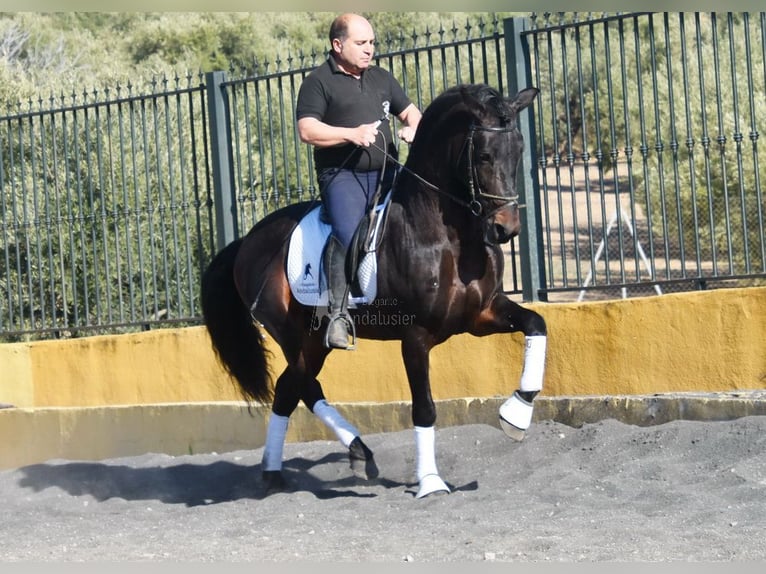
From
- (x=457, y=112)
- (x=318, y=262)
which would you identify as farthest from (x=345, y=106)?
(x=318, y=262)

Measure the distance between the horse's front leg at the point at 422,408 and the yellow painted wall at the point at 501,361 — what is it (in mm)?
1808

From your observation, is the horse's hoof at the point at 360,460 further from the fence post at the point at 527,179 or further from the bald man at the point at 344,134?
the fence post at the point at 527,179

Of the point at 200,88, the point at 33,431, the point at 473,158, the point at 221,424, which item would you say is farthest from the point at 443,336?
the point at 33,431

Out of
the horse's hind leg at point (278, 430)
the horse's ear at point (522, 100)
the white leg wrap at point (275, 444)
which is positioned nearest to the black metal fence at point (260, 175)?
the horse's ear at point (522, 100)

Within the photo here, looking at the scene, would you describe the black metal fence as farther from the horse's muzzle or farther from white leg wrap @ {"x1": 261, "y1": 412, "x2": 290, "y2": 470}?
white leg wrap @ {"x1": 261, "y1": 412, "x2": 290, "y2": 470}

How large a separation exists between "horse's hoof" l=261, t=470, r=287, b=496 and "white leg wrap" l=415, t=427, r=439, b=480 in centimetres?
127

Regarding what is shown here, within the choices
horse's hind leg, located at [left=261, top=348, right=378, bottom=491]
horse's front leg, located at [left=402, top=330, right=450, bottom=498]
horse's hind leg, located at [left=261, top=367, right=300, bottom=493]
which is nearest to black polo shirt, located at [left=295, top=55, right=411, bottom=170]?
horse's front leg, located at [left=402, top=330, right=450, bottom=498]

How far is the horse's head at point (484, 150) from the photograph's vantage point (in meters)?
6.57

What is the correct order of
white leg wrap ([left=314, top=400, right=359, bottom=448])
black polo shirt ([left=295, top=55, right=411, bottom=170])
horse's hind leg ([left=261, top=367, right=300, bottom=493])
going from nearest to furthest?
black polo shirt ([left=295, top=55, right=411, bottom=170]) → white leg wrap ([left=314, top=400, right=359, bottom=448]) → horse's hind leg ([left=261, top=367, right=300, bottom=493])

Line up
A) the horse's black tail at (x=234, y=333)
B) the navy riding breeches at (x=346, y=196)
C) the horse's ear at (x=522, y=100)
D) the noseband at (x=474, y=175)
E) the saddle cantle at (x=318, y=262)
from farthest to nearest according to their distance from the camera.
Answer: the horse's black tail at (x=234, y=333), the navy riding breeches at (x=346, y=196), the saddle cantle at (x=318, y=262), the horse's ear at (x=522, y=100), the noseband at (x=474, y=175)

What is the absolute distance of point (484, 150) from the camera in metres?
6.67

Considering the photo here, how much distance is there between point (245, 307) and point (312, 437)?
1680mm

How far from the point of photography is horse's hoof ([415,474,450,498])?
7.09m

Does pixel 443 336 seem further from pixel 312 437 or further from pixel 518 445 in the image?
pixel 312 437
